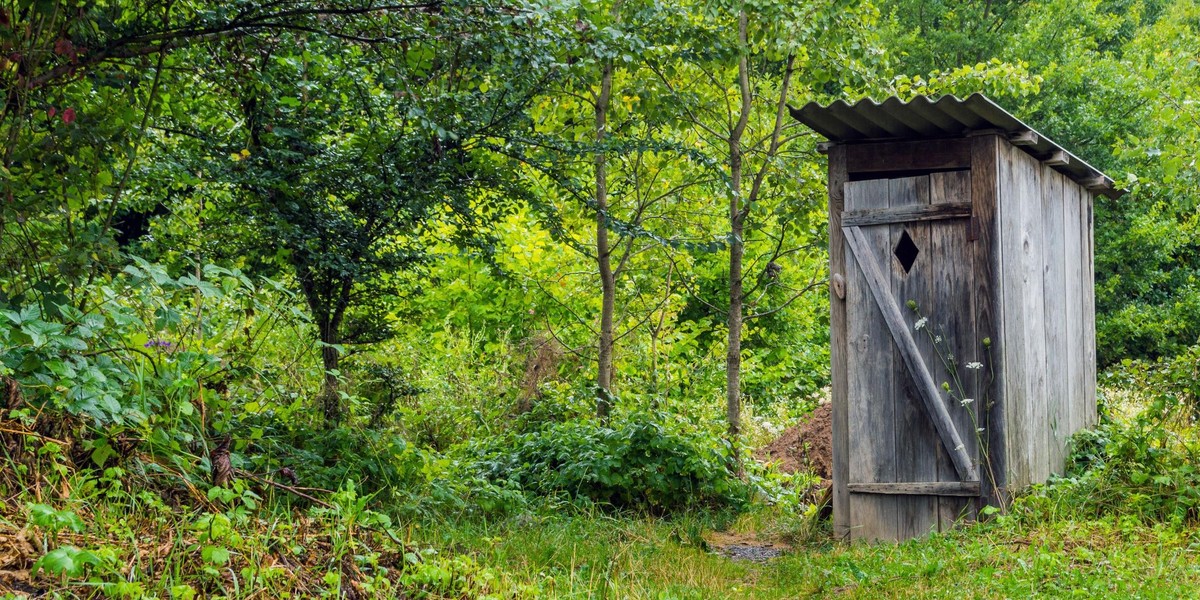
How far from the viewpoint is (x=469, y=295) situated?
1292 cm

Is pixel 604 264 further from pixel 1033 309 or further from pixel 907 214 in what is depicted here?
pixel 1033 309

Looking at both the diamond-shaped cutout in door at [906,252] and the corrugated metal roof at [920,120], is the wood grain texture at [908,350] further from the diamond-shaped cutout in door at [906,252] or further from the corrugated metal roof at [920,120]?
the corrugated metal roof at [920,120]

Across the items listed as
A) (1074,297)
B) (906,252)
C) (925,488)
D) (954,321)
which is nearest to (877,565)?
(925,488)

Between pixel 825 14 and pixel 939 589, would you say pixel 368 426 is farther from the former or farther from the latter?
pixel 825 14

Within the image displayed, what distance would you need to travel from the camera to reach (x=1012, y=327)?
652cm

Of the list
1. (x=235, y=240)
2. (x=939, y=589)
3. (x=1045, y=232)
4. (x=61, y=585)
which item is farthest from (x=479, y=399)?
(x=61, y=585)

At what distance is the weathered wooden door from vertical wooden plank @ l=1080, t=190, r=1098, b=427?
212 cm

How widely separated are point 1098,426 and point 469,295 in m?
7.42

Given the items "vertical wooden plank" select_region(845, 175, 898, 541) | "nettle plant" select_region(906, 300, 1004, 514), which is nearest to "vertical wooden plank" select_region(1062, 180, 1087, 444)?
"nettle plant" select_region(906, 300, 1004, 514)

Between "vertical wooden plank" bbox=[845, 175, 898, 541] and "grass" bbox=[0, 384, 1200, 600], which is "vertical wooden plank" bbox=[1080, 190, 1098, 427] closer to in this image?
"grass" bbox=[0, 384, 1200, 600]

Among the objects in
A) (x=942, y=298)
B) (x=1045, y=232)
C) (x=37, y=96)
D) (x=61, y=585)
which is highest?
(x=37, y=96)

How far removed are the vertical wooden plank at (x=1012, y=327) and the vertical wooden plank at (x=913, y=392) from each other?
0.43 m

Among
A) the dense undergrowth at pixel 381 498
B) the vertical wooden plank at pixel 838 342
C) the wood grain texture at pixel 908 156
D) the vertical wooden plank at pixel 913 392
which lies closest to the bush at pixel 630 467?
the dense undergrowth at pixel 381 498

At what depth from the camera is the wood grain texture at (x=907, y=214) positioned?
6535 mm
